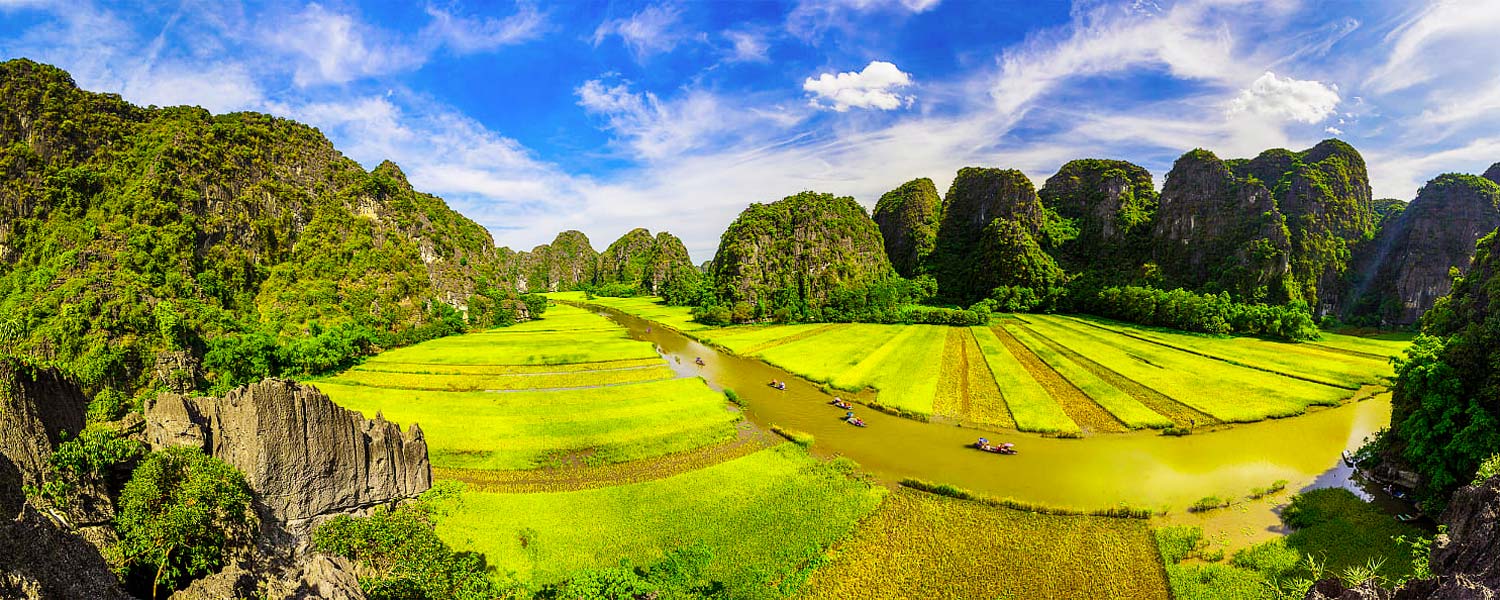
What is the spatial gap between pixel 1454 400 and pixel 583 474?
128ft

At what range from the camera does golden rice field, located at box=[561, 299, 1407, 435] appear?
33531 millimetres

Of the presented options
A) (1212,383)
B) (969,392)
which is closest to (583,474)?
(969,392)

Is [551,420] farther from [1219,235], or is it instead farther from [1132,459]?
[1219,235]

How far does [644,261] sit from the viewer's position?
616ft

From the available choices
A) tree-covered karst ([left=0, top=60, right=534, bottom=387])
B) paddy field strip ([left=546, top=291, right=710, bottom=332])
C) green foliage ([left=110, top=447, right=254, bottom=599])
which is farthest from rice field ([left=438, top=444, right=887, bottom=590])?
paddy field strip ([left=546, top=291, right=710, bottom=332])

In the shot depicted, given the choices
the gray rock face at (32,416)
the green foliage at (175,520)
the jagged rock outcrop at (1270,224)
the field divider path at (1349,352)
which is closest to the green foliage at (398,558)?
the green foliage at (175,520)

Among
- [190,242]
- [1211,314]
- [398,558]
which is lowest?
[398,558]

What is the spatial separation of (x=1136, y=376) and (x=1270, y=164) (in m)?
91.0

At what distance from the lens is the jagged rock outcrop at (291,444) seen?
36.9 feet

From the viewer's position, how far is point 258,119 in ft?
227

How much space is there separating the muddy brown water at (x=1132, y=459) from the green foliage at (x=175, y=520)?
77.8ft

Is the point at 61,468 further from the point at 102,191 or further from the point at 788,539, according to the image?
the point at 102,191

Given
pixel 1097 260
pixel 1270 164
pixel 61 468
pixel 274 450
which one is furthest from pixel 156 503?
pixel 1270 164

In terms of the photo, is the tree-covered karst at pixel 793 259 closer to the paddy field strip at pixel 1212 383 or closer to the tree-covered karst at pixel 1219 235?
the paddy field strip at pixel 1212 383
